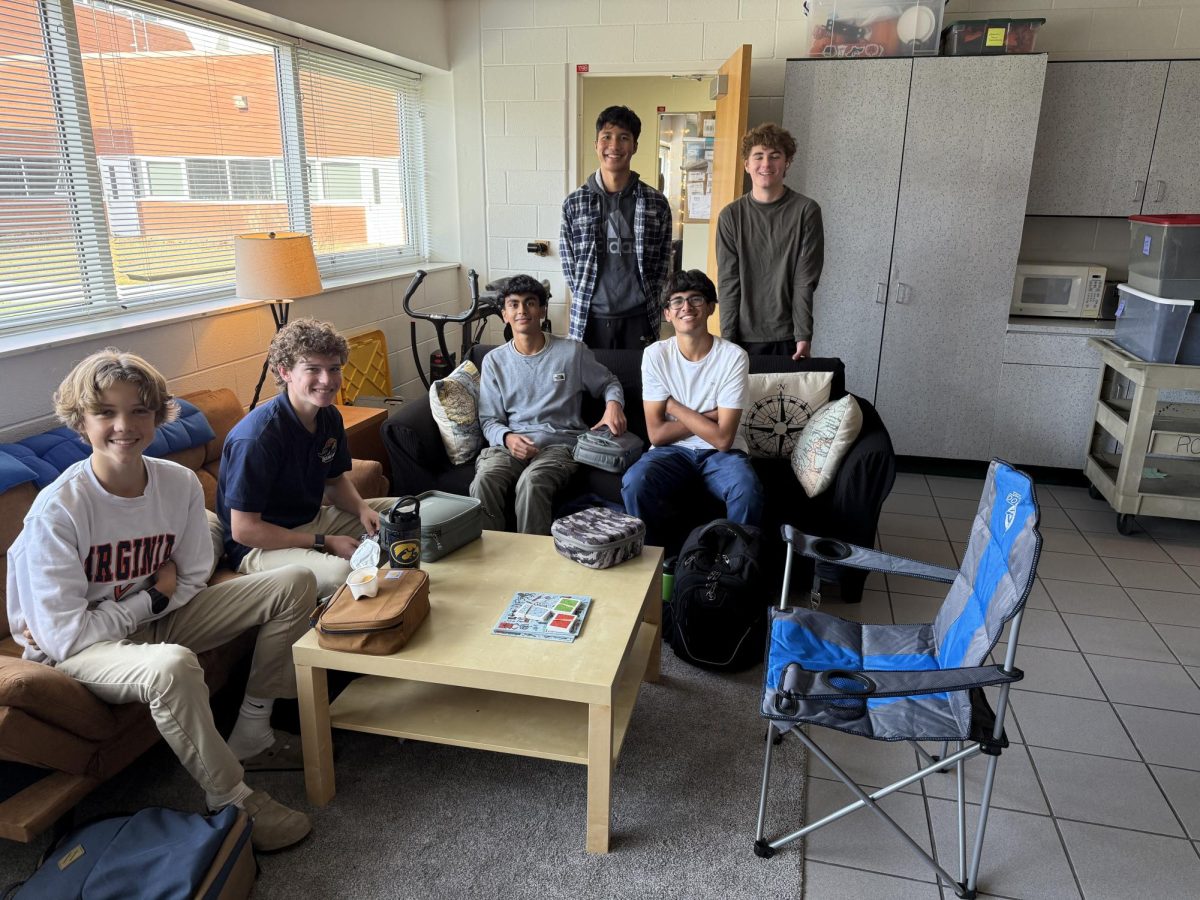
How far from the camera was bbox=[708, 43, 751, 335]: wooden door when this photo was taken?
404cm

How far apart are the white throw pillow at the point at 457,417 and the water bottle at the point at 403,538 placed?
3.51 feet

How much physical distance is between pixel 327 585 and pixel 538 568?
60 cm

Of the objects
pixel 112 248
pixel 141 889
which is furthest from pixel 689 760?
pixel 112 248

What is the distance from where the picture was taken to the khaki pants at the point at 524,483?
3012 mm

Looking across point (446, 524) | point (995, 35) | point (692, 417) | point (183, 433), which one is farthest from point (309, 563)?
point (995, 35)

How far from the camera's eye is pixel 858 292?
4473 mm

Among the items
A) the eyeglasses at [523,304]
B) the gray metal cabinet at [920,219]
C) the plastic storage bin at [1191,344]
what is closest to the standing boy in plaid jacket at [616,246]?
the eyeglasses at [523,304]

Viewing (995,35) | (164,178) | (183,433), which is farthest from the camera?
(995,35)

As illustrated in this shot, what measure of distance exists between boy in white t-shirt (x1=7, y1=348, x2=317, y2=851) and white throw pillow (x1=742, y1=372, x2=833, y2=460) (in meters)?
1.84

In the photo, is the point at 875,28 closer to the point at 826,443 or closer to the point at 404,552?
the point at 826,443

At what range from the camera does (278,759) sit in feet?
7.25

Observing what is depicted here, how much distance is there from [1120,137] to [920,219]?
3.37ft

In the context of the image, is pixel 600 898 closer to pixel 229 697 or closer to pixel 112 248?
pixel 229 697

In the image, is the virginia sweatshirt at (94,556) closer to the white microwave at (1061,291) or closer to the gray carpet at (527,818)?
the gray carpet at (527,818)
